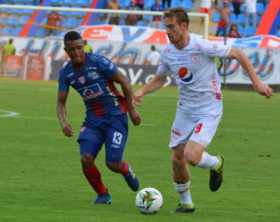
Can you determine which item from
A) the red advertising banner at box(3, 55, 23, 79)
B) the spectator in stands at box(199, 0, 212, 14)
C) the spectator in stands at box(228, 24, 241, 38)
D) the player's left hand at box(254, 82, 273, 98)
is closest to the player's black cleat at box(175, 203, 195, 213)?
the player's left hand at box(254, 82, 273, 98)

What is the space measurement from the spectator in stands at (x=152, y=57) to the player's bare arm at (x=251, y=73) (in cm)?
2996

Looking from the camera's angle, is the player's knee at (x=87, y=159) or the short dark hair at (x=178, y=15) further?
the player's knee at (x=87, y=159)

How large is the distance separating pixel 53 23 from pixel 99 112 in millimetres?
32482

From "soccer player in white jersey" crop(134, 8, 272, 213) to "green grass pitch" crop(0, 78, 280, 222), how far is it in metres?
0.54

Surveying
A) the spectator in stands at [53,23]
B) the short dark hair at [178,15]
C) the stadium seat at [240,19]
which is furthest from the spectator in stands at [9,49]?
the short dark hair at [178,15]

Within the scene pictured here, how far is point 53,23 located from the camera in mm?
43719

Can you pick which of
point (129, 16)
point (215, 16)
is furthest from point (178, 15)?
point (215, 16)

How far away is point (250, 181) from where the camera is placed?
1431 cm

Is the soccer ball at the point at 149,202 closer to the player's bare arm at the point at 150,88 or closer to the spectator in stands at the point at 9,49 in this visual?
the player's bare arm at the point at 150,88

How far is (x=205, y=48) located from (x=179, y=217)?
Answer: 1.81 meters

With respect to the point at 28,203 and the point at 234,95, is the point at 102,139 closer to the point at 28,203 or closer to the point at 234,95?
the point at 28,203

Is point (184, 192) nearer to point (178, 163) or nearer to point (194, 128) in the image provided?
point (178, 163)

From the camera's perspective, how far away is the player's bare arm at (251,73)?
33.8ft

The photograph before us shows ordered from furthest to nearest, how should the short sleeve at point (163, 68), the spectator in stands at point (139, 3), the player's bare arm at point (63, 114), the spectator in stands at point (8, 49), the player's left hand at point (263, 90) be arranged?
the spectator in stands at point (139, 3), the spectator in stands at point (8, 49), the player's bare arm at point (63, 114), the short sleeve at point (163, 68), the player's left hand at point (263, 90)
